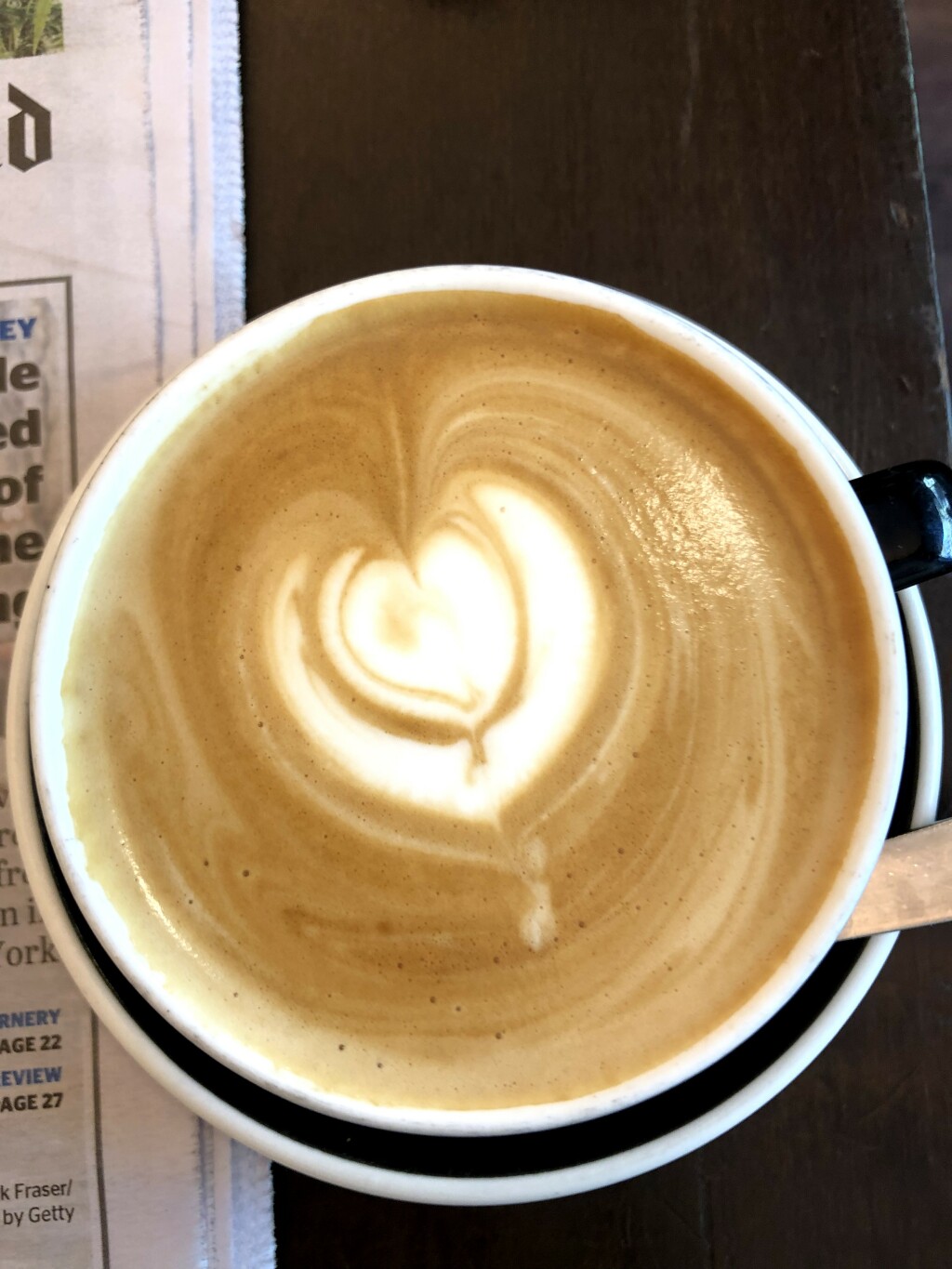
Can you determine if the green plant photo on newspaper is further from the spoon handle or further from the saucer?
the spoon handle

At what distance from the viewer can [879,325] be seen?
0.71 metres

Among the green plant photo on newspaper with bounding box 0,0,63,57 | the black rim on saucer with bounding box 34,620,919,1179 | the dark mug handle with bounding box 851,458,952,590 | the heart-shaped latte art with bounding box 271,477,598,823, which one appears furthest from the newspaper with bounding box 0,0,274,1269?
the dark mug handle with bounding box 851,458,952,590

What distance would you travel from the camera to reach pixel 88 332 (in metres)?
0.72

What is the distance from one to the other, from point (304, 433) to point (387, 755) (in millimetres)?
213

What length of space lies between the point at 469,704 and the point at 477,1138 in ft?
0.95

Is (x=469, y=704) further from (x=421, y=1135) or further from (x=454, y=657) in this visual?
(x=421, y=1135)

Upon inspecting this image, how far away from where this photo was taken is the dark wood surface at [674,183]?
690 mm

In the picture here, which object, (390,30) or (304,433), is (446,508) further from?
(390,30)

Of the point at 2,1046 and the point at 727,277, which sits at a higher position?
the point at 727,277

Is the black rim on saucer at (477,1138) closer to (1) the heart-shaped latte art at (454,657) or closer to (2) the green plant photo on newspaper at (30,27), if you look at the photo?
(1) the heart-shaped latte art at (454,657)

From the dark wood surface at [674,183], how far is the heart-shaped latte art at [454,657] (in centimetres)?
29

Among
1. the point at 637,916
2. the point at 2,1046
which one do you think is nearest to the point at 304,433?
the point at 637,916

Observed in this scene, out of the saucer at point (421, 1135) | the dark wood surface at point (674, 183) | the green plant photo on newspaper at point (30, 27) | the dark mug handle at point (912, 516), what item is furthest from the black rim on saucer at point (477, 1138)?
the green plant photo on newspaper at point (30, 27)

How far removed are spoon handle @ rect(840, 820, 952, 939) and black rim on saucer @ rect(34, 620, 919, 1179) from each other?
0.02 m
